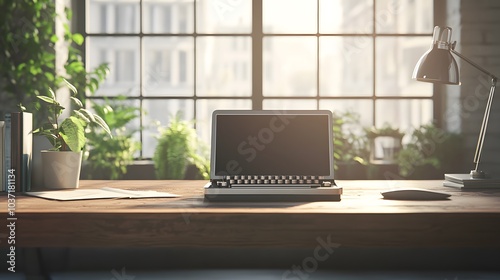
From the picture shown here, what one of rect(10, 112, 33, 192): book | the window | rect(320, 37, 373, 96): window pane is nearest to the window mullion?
the window

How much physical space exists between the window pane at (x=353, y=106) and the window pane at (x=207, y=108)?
1.62 feet

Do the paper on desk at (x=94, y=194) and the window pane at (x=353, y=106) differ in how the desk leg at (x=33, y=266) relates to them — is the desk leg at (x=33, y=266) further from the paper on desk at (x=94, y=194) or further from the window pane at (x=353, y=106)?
the window pane at (x=353, y=106)

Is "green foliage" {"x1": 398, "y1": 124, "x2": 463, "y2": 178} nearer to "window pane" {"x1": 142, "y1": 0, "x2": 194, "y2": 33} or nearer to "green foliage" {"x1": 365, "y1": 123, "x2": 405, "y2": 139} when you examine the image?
"green foliage" {"x1": 365, "y1": 123, "x2": 405, "y2": 139}

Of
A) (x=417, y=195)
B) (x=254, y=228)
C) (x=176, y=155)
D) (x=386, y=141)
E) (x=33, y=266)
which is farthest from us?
(x=386, y=141)

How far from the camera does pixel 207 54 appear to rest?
4.29 meters

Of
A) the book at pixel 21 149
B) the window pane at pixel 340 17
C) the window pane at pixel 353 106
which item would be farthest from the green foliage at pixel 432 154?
the book at pixel 21 149

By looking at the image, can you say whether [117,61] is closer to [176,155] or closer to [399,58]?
[176,155]

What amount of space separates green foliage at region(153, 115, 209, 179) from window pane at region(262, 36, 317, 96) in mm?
617

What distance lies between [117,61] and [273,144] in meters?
2.41

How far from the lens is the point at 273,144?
6.85ft

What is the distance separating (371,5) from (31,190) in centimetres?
272

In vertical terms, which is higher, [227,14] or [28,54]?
[227,14]

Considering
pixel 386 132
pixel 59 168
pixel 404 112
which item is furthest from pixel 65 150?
pixel 404 112

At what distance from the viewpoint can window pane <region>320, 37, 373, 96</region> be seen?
428cm
